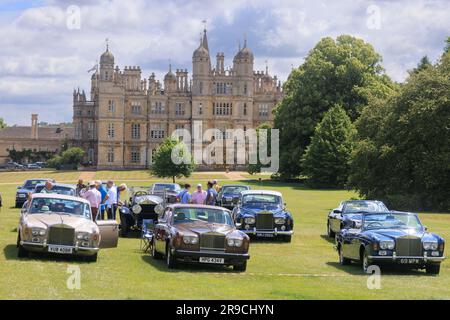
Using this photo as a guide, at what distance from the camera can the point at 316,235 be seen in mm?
30891

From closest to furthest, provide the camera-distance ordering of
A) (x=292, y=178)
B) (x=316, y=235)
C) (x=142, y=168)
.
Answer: (x=316, y=235)
(x=292, y=178)
(x=142, y=168)

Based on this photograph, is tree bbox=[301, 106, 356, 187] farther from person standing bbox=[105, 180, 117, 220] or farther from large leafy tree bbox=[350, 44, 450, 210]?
person standing bbox=[105, 180, 117, 220]

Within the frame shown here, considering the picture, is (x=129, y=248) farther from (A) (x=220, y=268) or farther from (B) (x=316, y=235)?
(B) (x=316, y=235)

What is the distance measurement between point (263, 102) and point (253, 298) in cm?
11580

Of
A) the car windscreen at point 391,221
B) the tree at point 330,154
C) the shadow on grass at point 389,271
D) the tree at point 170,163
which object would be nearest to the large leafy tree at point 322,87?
the tree at point 330,154

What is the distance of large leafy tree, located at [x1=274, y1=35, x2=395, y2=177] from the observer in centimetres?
8850

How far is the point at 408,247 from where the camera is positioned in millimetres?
19672

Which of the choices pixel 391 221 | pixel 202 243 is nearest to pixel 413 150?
pixel 391 221

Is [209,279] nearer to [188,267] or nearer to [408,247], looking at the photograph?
[188,267]

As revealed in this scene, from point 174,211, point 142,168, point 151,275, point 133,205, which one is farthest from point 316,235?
point 142,168

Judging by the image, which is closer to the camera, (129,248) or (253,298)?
(253,298)

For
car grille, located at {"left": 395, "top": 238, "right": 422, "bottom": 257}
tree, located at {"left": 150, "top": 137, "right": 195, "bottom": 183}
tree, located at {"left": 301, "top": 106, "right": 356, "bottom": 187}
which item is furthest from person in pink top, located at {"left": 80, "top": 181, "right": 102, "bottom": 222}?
tree, located at {"left": 150, "top": 137, "right": 195, "bottom": 183}

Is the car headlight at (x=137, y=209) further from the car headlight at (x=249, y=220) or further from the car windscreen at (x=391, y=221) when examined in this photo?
the car windscreen at (x=391, y=221)
